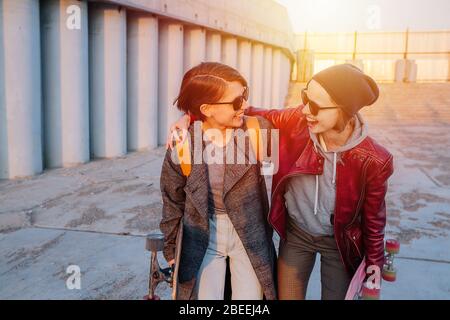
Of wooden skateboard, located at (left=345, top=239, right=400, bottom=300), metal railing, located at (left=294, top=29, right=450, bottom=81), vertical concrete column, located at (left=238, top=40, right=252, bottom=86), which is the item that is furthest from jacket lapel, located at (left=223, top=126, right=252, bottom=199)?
metal railing, located at (left=294, top=29, right=450, bottom=81)

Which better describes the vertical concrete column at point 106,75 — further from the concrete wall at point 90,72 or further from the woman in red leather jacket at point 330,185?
the woman in red leather jacket at point 330,185

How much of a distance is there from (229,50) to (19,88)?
29.3ft

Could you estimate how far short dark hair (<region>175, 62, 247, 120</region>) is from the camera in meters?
2.25

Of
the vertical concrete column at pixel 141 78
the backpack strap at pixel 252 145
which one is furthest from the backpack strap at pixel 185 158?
the vertical concrete column at pixel 141 78

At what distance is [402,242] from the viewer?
4.57 meters

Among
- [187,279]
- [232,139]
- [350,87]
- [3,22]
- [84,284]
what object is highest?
[3,22]

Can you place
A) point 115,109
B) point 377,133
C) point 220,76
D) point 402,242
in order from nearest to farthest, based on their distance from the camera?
point 220,76 → point 402,242 → point 115,109 → point 377,133

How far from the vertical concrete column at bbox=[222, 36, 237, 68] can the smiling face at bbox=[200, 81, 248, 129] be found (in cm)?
1276

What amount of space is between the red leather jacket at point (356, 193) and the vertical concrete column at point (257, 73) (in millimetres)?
15171

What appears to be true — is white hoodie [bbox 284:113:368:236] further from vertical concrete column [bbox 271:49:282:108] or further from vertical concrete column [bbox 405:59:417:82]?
vertical concrete column [bbox 405:59:417:82]

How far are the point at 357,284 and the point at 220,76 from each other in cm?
127

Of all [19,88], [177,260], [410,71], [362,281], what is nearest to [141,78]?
[19,88]
